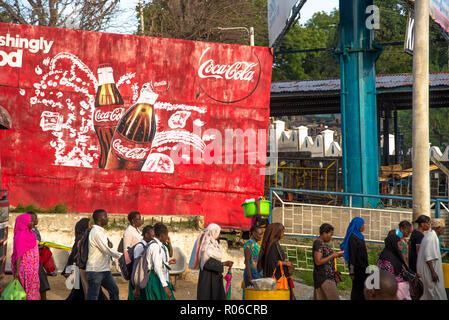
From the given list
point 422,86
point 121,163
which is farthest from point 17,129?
point 422,86

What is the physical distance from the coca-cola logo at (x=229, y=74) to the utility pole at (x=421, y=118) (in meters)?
5.66

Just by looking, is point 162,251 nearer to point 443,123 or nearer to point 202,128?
point 202,128

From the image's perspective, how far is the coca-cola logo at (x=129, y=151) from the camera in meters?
15.0

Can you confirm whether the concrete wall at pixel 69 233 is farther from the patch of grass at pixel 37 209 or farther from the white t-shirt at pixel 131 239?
the white t-shirt at pixel 131 239

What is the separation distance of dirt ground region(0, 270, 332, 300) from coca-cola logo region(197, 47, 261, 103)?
16.1 feet

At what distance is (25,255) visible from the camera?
8.47m

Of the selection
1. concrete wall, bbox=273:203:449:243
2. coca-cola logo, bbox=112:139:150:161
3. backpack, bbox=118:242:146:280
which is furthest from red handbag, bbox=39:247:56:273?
coca-cola logo, bbox=112:139:150:161

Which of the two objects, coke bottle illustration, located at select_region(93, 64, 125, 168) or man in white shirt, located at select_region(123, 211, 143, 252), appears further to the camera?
coke bottle illustration, located at select_region(93, 64, 125, 168)

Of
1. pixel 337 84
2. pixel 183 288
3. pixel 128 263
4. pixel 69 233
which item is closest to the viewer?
pixel 128 263

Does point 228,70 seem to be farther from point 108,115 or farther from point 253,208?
point 253,208

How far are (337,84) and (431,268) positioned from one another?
1657 cm

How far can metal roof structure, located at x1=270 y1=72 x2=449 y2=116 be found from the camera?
22.2 m

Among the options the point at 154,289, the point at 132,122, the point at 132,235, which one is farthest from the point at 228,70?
the point at 154,289

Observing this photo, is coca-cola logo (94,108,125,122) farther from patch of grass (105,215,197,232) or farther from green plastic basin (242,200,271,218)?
green plastic basin (242,200,271,218)
